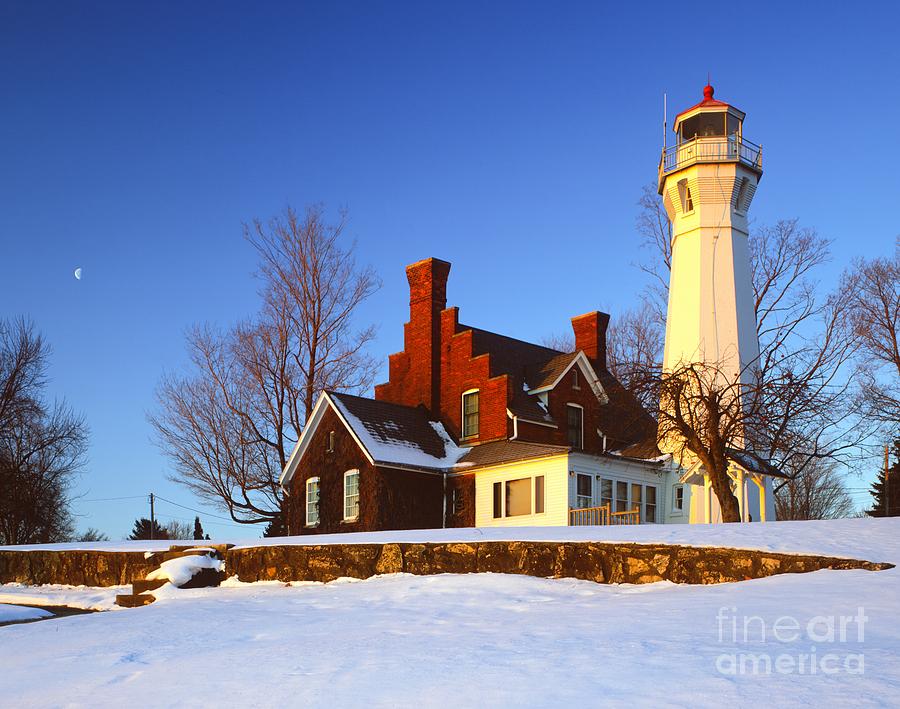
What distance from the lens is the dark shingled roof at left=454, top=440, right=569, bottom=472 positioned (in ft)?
88.4

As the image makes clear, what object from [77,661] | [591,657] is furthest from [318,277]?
[591,657]

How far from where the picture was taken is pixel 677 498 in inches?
1176

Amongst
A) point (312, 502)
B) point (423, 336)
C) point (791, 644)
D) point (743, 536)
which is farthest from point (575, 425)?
point (791, 644)

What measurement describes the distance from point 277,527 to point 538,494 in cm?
1362

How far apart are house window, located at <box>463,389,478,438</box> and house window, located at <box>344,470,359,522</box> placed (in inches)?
156

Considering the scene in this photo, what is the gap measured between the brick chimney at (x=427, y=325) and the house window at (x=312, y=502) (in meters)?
4.63

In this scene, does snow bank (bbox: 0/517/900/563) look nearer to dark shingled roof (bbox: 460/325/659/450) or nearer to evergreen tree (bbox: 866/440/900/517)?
dark shingled roof (bbox: 460/325/659/450)

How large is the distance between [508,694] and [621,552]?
21.2 feet

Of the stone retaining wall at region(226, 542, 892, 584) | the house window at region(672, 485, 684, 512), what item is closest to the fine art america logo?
the stone retaining wall at region(226, 542, 892, 584)

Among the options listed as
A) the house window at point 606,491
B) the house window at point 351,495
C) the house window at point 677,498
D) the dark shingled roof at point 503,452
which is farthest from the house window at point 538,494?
the house window at point 351,495

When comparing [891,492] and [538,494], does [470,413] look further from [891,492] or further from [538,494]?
[891,492]

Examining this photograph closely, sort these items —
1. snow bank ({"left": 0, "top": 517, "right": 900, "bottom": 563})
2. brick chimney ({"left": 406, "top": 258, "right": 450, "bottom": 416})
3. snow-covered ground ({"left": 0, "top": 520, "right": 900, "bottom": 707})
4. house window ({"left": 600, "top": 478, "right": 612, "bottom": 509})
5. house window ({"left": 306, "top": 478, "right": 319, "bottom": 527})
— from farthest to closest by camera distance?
1. brick chimney ({"left": 406, "top": 258, "right": 450, "bottom": 416})
2. house window ({"left": 306, "top": 478, "right": 319, "bottom": 527})
3. house window ({"left": 600, "top": 478, "right": 612, "bottom": 509})
4. snow bank ({"left": 0, "top": 517, "right": 900, "bottom": 563})
5. snow-covered ground ({"left": 0, "top": 520, "right": 900, "bottom": 707})

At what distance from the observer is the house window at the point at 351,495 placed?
96.0 feet

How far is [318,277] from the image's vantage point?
3469cm
